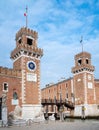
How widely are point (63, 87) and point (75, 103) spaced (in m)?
9.24

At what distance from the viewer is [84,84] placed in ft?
173

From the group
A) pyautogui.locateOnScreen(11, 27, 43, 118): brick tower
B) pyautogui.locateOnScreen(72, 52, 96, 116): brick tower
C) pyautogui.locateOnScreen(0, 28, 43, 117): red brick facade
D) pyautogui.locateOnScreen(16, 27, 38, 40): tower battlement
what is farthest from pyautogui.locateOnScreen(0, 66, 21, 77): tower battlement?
pyautogui.locateOnScreen(72, 52, 96, 116): brick tower

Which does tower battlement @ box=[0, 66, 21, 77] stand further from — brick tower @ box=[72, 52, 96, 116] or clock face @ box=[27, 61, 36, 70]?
brick tower @ box=[72, 52, 96, 116]

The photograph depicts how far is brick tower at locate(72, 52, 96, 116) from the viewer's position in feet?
171

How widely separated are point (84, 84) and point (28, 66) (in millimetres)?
17960

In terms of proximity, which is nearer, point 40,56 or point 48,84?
point 40,56

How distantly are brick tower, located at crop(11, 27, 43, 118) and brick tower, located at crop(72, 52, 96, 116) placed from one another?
15307 mm

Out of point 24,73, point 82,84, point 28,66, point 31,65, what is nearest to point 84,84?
point 82,84

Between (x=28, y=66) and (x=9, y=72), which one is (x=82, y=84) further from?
(x=9, y=72)

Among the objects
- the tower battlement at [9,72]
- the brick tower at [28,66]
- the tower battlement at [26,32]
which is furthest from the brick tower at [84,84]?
the tower battlement at [9,72]

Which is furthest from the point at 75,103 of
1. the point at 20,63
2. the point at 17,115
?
the point at 17,115

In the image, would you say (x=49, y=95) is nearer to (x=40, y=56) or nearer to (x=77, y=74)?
(x=77, y=74)

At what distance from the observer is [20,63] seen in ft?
133

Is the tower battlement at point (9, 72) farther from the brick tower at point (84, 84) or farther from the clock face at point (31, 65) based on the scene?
the brick tower at point (84, 84)
